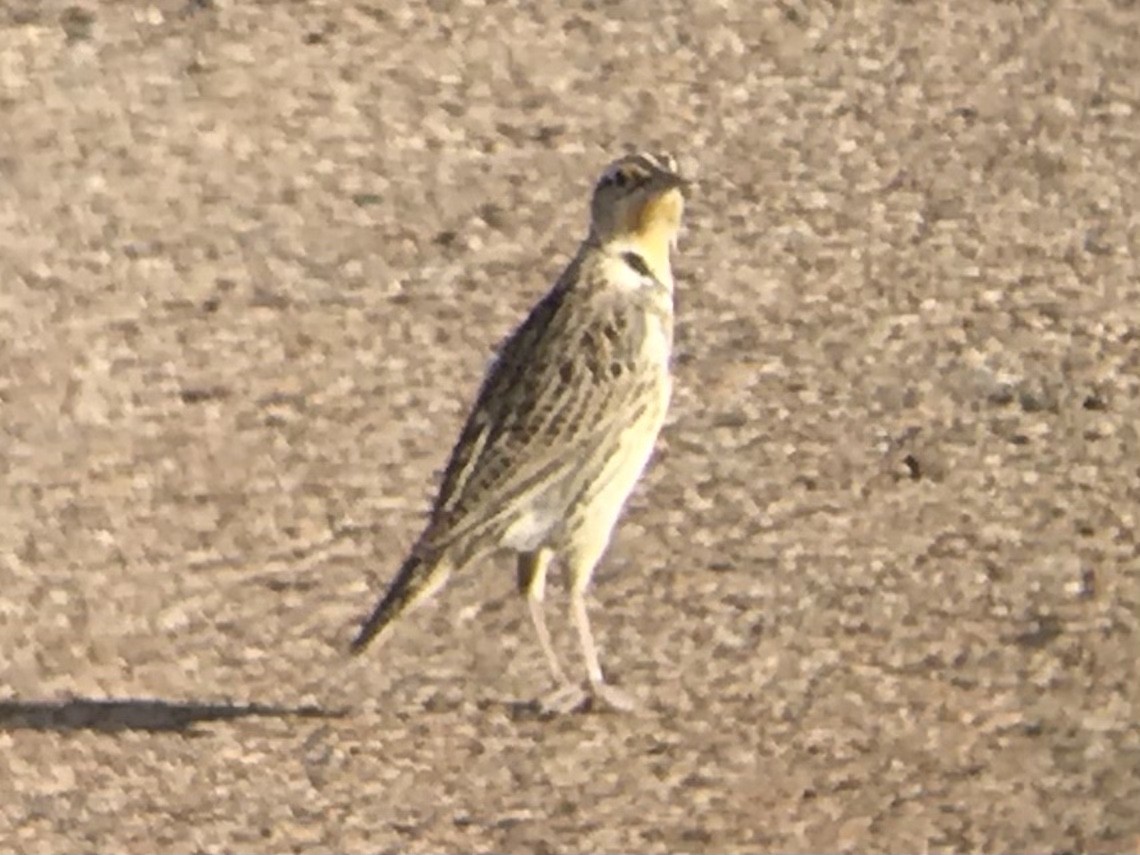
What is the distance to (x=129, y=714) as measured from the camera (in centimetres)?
961

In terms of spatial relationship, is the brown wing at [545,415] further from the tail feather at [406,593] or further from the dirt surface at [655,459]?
the dirt surface at [655,459]

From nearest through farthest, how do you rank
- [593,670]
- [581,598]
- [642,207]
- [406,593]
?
[406,593] → [593,670] → [581,598] → [642,207]

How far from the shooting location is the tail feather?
9391mm

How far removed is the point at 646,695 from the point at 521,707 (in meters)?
0.31

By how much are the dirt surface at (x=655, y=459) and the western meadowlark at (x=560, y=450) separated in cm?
27

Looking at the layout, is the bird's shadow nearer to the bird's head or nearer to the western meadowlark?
the western meadowlark

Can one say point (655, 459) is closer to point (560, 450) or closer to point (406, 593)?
point (560, 450)

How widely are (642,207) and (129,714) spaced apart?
1914 millimetres

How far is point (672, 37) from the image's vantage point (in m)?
14.6

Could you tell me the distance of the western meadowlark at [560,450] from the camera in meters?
9.48

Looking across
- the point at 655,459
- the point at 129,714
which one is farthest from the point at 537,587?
the point at 655,459

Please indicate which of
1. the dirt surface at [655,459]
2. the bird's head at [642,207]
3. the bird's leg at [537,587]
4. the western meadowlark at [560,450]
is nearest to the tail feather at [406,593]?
the western meadowlark at [560,450]

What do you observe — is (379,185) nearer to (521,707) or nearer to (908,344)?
(908,344)

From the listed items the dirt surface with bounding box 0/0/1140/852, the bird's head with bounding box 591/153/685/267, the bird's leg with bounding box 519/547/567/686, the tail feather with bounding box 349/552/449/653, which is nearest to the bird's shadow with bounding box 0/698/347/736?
the dirt surface with bounding box 0/0/1140/852
